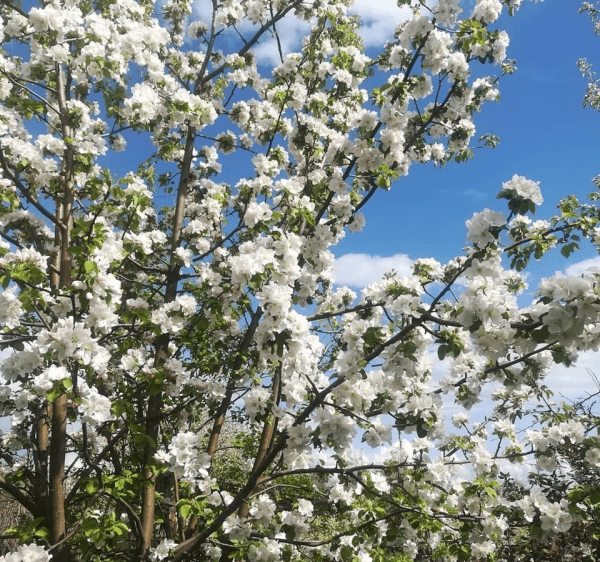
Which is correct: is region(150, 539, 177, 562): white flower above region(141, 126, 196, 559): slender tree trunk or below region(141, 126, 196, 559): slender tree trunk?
below

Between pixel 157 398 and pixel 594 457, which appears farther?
pixel 157 398

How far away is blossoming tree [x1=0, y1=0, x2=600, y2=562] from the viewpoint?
346 centimetres

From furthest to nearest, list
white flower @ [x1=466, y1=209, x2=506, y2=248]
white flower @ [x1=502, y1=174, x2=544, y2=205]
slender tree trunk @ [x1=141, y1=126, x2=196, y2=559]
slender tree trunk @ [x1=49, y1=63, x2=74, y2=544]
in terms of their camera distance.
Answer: slender tree trunk @ [x1=141, y1=126, x2=196, y2=559] < slender tree trunk @ [x1=49, y1=63, x2=74, y2=544] < white flower @ [x1=466, y1=209, x2=506, y2=248] < white flower @ [x1=502, y1=174, x2=544, y2=205]

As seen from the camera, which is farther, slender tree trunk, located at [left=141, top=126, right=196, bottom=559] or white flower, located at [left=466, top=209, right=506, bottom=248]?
slender tree trunk, located at [left=141, top=126, right=196, bottom=559]

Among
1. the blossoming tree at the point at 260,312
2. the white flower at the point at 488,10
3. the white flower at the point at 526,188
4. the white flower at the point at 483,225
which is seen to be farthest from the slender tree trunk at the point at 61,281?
the white flower at the point at 488,10

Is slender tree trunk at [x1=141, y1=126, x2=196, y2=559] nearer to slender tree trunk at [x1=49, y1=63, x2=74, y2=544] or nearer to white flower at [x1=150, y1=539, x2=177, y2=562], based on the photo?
white flower at [x1=150, y1=539, x2=177, y2=562]

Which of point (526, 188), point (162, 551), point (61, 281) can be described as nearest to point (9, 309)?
point (61, 281)

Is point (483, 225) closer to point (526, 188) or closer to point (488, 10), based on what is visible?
point (526, 188)

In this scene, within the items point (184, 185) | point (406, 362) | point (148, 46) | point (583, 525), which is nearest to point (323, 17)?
point (148, 46)

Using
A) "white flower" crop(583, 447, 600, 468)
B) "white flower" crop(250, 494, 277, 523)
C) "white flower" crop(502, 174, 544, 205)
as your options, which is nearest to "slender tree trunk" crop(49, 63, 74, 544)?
"white flower" crop(250, 494, 277, 523)

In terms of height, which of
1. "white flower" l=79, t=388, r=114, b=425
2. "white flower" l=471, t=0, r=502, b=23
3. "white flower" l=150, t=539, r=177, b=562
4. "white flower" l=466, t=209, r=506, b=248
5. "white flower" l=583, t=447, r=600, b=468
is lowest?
"white flower" l=150, t=539, r=177, b=562

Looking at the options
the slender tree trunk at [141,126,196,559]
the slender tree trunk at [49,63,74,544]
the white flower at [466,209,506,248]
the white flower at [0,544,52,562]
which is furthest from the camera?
the slender tree trunk at [141,126,196,559]

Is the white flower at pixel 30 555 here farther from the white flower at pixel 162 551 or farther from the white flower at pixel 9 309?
the white flower at pixel 9 309

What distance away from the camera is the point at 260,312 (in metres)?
4.88
